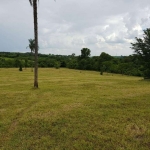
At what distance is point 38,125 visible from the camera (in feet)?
21.2

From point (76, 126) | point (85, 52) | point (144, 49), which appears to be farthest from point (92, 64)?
point (76, 126)

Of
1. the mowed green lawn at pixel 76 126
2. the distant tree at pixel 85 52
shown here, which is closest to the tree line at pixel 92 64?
the distant tree at pixel 85 52

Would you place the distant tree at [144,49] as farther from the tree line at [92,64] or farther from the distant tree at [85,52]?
the distant tree at [85,52]

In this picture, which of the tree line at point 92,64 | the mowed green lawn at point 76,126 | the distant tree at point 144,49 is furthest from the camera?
the tree line at point 92,64

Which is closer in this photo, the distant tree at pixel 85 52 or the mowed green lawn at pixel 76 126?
the mowed green lawn at pixel 76 126

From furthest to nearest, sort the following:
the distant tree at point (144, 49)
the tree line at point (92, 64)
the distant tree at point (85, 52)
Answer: the distant tree at point (85, 52)
the tree line at point (92, 64)
the distant tree at point (144, 49)

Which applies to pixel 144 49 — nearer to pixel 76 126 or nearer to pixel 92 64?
pixel 76 126

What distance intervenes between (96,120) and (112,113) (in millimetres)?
1142

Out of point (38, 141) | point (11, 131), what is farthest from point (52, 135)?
point (11, 131)

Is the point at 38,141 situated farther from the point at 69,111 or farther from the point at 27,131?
the point at 69,111

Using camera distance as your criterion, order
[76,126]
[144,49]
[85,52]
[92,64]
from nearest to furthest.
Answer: [76,126] < [144,49] < [92,64] < [85,52]

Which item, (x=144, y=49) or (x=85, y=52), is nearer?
(x=144, y=49)

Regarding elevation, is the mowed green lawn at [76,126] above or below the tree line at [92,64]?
below

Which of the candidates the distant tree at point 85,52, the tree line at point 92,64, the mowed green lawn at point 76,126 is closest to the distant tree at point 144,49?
the mowed green lawn at point 76,126
